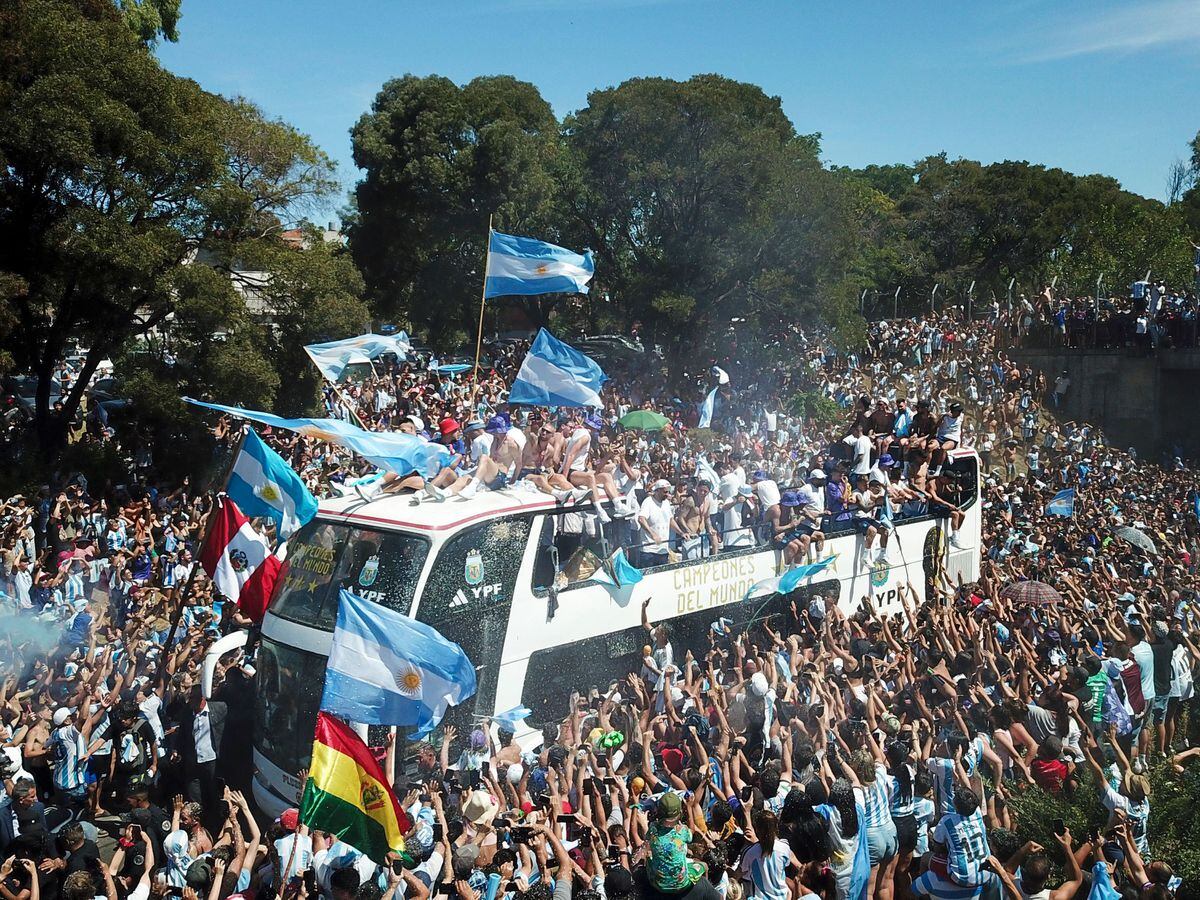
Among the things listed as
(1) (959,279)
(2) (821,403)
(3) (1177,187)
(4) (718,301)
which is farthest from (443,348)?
(3) (1177,187)

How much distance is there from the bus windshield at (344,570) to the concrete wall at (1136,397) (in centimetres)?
2859

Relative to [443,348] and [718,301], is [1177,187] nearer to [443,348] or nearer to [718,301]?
[718,301]

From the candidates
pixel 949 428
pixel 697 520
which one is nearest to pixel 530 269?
pixel 697 520

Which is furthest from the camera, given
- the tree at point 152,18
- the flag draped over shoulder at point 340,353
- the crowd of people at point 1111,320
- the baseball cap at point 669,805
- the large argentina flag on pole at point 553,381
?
the crowd of people at point 1111,320

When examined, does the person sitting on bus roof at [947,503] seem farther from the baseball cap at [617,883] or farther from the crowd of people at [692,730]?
the baseball cap at [617,883]

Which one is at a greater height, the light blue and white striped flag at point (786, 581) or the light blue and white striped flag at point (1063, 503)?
the light blue and white striped flag at point (1063, 503)

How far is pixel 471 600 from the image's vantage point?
795 cm

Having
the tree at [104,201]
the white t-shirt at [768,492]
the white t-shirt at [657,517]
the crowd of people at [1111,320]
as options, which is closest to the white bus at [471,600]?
the white t-shirt at [657,517]

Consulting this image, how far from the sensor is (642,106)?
2847 cm

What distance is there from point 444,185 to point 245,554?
78.4 ft

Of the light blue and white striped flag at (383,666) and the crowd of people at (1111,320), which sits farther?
the crowd of people at (1111,320)

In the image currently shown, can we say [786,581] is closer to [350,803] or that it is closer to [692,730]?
[692,730]

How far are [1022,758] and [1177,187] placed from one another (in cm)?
5946

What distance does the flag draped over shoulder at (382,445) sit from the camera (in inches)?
362
